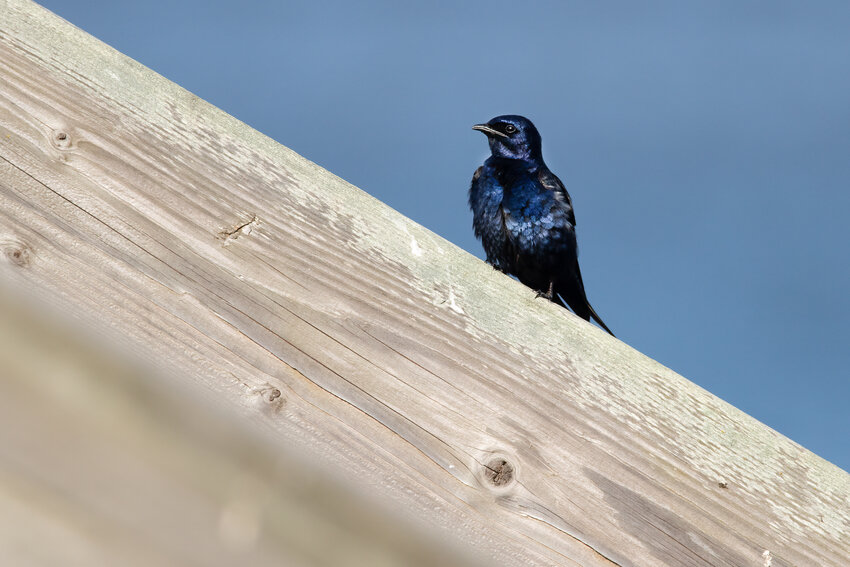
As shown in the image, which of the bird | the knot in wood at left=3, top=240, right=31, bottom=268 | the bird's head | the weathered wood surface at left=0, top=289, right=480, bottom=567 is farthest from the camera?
the bird's head

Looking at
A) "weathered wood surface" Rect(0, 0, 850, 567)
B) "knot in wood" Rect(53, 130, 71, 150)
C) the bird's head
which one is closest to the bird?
the bird's head

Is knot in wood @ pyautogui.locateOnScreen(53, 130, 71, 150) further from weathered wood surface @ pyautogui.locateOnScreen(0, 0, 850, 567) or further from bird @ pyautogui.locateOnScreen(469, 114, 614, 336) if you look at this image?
bird @ pyautogui.locateOnScreen(469, 114, 614, 336)

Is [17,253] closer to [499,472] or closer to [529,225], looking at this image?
[499,472]

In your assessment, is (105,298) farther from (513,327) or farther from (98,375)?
(513,327)

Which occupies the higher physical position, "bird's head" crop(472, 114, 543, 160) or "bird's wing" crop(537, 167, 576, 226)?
"bird's head" crop(472, 114, 543, 160)

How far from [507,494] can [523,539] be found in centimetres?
4

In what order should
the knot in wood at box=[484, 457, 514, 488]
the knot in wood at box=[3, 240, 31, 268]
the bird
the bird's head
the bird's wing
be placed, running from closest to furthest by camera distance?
the knot in wood at box=[3, 240, 31, 268] → the knot in wood at box=[484, 457, 514, 488] → the bird → the bird's wing → the bird's head

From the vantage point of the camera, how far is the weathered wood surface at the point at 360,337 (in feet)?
2.43

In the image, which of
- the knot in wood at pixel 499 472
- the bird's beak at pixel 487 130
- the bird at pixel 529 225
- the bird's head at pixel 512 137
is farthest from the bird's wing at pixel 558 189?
the knot in wood at pixel 499 472

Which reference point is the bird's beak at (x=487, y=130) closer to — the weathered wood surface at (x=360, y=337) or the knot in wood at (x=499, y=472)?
the weathered wood surface at (x=360, y=337)

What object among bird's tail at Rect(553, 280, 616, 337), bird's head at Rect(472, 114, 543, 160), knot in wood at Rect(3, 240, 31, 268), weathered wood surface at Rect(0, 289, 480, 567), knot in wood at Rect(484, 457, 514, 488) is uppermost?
bird's head at Rect(472, 114, 543, 160)

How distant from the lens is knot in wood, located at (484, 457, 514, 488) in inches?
31.4

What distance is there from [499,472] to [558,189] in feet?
14.3

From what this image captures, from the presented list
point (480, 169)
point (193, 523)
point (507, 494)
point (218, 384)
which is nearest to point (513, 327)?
point (507, 494)
